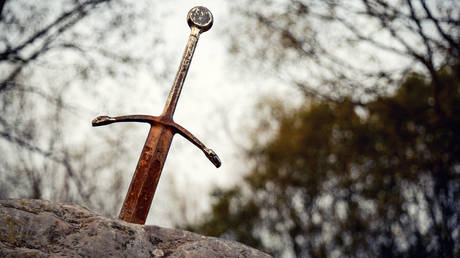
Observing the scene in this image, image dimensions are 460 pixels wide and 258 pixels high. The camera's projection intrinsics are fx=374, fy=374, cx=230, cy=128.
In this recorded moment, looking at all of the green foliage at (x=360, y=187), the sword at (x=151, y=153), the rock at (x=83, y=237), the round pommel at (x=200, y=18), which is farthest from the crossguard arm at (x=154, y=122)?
the green foliage at (x=360, y=187)

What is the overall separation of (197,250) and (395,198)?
990 centimetres

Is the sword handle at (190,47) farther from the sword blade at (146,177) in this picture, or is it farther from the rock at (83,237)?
the rock at (83,237)

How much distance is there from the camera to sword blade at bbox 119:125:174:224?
5.92 ft

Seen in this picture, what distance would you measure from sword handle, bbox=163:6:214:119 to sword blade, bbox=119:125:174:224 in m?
0.14

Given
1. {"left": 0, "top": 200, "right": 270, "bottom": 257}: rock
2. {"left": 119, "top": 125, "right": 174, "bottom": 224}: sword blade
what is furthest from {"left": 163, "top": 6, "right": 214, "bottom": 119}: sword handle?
{"left": 0, "top": 200, "right": 270, "bottom": 257}: rock

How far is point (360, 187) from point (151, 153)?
11024 millimetres

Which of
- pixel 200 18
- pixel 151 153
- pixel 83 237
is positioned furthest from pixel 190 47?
pixel 83 237

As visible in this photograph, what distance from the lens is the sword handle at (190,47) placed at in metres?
2.01

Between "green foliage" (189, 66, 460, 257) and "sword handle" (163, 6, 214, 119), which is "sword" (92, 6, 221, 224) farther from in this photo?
"green foliage" (189, 66, 460, 257)

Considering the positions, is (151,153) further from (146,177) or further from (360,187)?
(360,187)

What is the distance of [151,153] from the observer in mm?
1876

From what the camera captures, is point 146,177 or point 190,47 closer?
point 146,177

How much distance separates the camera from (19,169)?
738 cm

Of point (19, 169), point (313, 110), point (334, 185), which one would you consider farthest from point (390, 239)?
point (19, 169)
